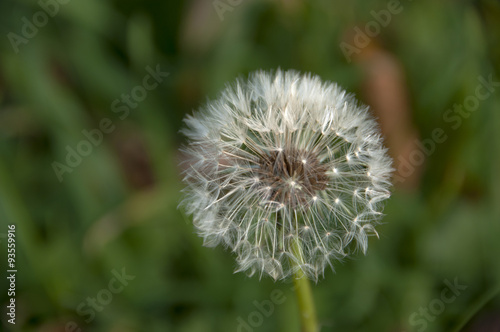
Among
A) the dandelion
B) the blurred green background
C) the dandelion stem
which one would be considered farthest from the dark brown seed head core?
the blurred green background

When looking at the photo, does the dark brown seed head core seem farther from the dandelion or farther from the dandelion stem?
the dandelion stem

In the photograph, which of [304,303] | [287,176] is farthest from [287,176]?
[304,303]

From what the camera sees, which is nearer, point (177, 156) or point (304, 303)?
point (304, 303)

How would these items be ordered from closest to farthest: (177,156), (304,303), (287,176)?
1. (304,303)
2. (287,176)
3. (177,156)

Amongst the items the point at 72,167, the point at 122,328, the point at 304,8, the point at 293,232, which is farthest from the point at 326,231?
the point at 304,8

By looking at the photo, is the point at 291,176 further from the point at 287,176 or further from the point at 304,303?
the point at 304,303

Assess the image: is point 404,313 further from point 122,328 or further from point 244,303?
point 122,328

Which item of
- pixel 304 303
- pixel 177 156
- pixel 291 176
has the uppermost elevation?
pixel 177 156

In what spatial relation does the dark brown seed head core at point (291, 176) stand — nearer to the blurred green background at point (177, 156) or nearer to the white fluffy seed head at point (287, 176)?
the white fluffy seed head at point (287, 176)
